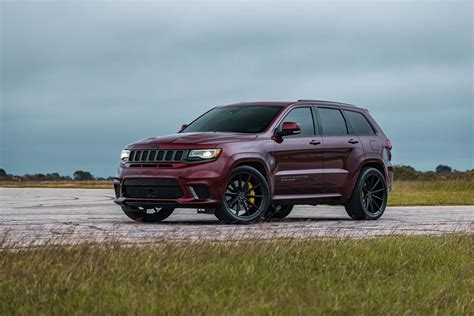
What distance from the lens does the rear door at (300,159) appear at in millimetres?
12844

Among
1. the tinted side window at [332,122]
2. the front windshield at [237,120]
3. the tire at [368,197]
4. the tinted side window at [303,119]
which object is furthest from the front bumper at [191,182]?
the tire at [368,197]

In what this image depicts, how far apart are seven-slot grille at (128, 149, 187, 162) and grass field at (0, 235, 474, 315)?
3670 millimetres

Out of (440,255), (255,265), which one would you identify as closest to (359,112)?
(440,255)

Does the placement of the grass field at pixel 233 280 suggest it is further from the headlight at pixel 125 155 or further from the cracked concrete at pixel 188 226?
the headlight at pixel 125 155

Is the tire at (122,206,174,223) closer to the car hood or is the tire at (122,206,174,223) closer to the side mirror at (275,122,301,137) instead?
the car hood

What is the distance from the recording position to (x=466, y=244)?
973 cm

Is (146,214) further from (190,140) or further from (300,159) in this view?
(300,159)

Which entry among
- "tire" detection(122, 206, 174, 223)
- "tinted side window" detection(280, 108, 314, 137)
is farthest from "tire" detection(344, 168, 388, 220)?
"tire" detection(122, 206, 174, 223)

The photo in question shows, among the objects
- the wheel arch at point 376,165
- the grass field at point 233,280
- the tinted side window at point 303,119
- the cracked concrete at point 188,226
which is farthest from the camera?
the wheel arch at point 376,165

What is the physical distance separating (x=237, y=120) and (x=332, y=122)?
5.72 ft

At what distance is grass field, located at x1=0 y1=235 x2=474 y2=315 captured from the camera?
583cm

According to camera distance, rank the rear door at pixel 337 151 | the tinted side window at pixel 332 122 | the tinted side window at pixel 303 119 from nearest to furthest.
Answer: the tinted side window at pixel 303 119 < the rear door at pixel 337 151 < the tinted side window at pixel 332 122

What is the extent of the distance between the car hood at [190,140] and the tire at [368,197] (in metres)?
2.50

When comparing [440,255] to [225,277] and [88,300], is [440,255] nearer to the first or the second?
[225,277]
